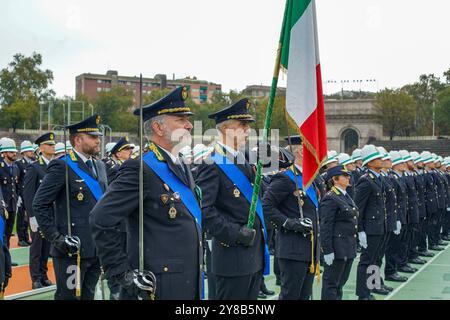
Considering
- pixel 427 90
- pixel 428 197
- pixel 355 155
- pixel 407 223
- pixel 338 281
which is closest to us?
pixel 338 281

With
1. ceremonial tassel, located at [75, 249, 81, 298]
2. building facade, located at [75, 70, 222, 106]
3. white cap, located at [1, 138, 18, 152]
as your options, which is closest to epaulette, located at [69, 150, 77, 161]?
ceremonial tassel, located at [75, 249, 81, 298]

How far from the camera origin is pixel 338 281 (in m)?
6.96

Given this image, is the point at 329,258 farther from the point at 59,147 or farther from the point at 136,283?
the point at 59,147

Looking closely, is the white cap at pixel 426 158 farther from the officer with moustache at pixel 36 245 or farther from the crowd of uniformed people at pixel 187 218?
the officer with moustache at pixel 36 245

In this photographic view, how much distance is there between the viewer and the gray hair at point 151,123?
421 cm

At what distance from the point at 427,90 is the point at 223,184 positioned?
7320 centimetres

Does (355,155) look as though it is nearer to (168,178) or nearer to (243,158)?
(243,158)

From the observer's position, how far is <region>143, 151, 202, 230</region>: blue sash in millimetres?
4047

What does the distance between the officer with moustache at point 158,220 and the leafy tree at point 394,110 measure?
2301 inches

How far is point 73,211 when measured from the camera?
5742mm

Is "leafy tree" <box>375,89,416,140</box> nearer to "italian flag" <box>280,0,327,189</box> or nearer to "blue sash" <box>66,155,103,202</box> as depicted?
"blue sash" <box>66,155,103,202</box>

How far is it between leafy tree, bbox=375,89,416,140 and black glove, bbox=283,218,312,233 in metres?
56.5

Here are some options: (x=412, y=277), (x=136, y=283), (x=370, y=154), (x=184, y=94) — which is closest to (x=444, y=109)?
(x=412, y=277)
